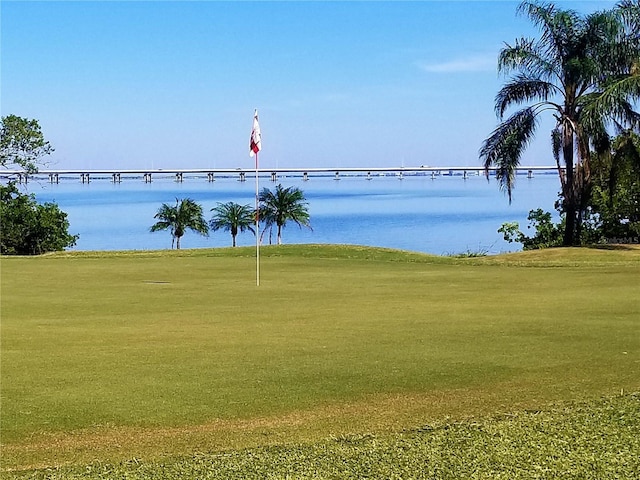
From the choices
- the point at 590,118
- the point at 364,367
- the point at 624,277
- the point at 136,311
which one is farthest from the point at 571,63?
the point at 364,367

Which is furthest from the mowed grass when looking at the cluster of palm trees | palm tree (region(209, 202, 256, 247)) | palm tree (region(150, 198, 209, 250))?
palm tree (region(150, 198, 209, 250))

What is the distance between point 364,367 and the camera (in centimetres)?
720

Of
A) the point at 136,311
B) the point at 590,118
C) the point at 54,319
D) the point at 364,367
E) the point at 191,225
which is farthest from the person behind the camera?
the point at 191,225

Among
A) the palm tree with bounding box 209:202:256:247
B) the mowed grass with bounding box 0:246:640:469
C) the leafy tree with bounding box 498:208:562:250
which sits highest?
the palm tree with bounding box 209:202:256:247

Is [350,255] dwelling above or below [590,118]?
below

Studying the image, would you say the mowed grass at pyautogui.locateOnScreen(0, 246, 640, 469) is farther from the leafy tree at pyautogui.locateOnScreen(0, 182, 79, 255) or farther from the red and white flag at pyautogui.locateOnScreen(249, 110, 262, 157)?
the leafy tree at pyautogui.locateOnScreen(0, 182, 79, 255)

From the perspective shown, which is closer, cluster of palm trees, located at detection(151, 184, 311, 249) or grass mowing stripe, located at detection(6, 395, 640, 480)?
grass mowing stripe, located at detection(6, 395, 640, 480)

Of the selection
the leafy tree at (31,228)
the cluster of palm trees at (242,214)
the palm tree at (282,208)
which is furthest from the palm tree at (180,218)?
the leafy tree at (31,228)

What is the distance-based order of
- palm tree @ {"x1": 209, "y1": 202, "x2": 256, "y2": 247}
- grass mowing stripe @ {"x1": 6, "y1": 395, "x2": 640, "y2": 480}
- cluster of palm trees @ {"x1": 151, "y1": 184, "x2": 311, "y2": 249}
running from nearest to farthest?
grass mowing stripe @ {"x1": 6, "y1": 395, "x2": 640, "y2": 480} < cluster of palm trees @ {"x1": 151, "y1": 184, "x2": 311, "y2": 249} < palm tree @ {"x1": 209, "y1": 202, "x2": 256, "y2": 247}

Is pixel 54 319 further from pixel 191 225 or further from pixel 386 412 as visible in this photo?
pixel 191 225

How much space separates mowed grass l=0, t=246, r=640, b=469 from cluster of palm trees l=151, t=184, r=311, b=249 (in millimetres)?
31152

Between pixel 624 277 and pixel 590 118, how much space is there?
34.2 ft

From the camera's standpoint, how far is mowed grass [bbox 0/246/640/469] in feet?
18.2

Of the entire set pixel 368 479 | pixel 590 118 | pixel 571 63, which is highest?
pixel 571 63
